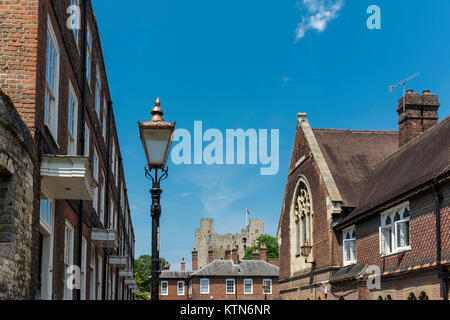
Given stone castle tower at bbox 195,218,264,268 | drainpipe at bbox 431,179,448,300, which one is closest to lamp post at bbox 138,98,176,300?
drainpipe at bbox 431,179,448,300

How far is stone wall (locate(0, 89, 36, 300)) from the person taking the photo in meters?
7.68

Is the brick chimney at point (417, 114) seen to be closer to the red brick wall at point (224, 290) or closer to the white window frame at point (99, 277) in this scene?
the white window frame at point (99, 277)

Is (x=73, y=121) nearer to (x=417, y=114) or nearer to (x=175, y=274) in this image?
(x=417, y=114)

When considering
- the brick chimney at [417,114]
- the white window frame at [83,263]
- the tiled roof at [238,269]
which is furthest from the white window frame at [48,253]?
the tiled roof at [238,269]

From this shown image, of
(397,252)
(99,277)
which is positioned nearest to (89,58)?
(99,277)

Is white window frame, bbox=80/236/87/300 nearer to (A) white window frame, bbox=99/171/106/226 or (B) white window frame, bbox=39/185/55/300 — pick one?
(B) white window frame, bbox=39/185/55/300

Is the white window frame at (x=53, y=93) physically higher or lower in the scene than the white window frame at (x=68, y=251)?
higher

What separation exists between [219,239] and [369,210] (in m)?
106

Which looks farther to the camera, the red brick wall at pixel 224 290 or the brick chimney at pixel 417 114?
the red brick wall at pixel 224 290

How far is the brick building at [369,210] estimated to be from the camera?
62.3 ft

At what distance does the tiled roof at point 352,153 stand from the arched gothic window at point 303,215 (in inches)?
94.1

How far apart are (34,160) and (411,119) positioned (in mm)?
22884

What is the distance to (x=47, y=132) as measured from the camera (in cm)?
1055

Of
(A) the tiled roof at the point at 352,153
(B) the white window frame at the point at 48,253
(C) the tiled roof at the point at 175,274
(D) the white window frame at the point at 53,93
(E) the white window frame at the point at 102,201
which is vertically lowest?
(C) the tiled roof at the point at 175,274
